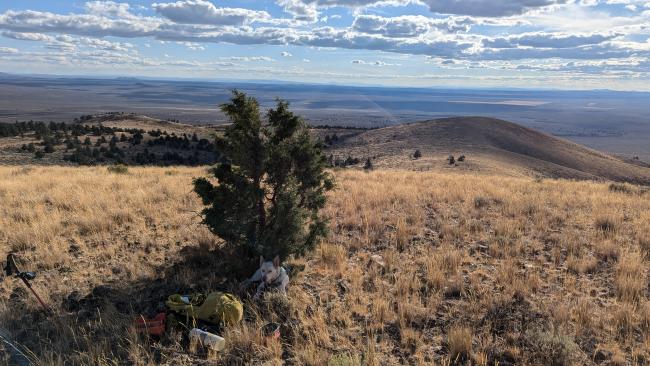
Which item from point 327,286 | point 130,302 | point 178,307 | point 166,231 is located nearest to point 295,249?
point 327,286

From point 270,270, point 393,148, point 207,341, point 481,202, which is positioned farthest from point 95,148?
point 207,341

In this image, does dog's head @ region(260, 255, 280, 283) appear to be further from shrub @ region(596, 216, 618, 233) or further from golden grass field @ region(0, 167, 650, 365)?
shrub @ region(596, 216, 618, 233)

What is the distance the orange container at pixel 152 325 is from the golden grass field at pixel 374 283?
Result: 11 centimetres

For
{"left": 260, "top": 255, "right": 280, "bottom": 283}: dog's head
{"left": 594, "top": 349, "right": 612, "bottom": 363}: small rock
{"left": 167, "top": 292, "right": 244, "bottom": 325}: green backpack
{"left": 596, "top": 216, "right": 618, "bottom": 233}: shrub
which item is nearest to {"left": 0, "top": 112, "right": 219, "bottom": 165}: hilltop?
{"left": 596, "top": 216, "right": 618, "bottom": 233}: shrub

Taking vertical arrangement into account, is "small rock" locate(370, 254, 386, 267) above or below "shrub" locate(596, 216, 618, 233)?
below

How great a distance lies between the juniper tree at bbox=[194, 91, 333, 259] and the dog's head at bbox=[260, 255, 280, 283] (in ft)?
0.84

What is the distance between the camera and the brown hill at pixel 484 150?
3503cm

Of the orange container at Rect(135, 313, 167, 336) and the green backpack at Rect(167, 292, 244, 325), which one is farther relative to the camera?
the green backpack at Rect(167, 292, 244, 325)

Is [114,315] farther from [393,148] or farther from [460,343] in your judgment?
[393,148]

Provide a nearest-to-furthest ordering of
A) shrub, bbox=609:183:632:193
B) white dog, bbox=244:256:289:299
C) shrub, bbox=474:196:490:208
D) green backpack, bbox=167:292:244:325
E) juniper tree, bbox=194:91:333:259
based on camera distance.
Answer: green backpack, bbox=167:292:244:325 → white dog, bbox=244:256:289:299 → juniper tree, bbox=194:91:333:259 → shrub, bbox=474:196:490:208 → shrub, bbox=609:183:632:193

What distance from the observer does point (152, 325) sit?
4.75 metres

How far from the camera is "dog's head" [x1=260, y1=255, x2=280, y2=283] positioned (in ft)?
18.4

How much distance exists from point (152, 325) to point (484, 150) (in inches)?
1556

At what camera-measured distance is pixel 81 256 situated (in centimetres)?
704
